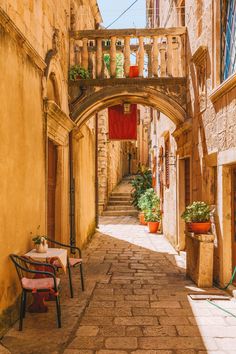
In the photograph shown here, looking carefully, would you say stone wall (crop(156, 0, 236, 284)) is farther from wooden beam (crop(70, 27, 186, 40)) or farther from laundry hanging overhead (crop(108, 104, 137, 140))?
laundry hanging overhead (crop(108, 104, 137, 140))

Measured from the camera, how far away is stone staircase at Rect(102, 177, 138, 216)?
17.9 m

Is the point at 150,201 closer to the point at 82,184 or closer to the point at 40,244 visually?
the point at 82,184

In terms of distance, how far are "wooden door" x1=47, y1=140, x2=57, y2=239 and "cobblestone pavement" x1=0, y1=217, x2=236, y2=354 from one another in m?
0.97

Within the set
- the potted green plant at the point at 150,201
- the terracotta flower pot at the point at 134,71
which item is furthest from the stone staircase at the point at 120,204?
the terracotta flower pot at the point at 134,71

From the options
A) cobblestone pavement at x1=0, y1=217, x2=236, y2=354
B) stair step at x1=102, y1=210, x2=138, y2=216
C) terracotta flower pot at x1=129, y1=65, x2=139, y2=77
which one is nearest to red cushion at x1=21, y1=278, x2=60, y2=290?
cobblestone pavement at x1=0, y1=217, x2=236, y2=354

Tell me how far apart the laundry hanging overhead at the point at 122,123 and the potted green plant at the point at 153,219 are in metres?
3.21

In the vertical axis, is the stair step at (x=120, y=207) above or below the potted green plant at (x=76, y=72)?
below

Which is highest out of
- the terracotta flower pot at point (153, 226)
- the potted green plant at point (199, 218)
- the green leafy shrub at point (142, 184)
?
the green leafy shrub at point (142, 184)

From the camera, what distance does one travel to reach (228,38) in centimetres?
579

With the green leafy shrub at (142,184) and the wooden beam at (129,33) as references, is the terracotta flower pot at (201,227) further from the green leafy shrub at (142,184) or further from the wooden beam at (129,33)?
the green leafy shrub at (142,184)

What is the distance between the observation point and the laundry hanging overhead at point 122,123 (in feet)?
35.0

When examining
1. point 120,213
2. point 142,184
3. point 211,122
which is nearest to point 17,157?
point 211,122

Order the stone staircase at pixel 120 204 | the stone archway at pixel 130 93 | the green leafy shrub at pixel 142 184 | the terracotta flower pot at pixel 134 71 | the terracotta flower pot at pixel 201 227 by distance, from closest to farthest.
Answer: the terracotta flower pot at pixel 201 227 < the stone archway at pixel 130 93 < the terracotta flower pot at pixel 134 71 < the green leafy shrub at pixel 142 184 < the stone staircase at pixel 120 204

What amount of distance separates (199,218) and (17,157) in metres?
3.18
